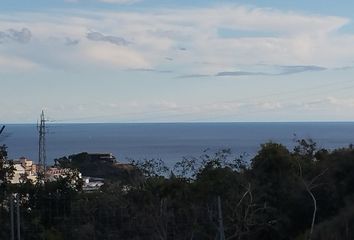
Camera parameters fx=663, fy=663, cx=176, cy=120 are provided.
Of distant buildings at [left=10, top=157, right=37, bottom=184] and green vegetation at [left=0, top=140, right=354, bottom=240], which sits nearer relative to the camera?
green vegetation at [left=0, top=140, right=354, bottom=240]

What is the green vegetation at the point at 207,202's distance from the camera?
34.3 ft

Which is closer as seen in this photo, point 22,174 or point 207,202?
point 207,202

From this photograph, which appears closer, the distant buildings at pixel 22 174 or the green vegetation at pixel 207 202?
the green vegetation at pixel 207 202

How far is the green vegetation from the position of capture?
10.5 metres

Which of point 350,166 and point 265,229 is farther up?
point 350,166

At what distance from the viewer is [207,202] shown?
38.9ft

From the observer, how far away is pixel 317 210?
14.4m

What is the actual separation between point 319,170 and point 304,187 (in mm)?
1530

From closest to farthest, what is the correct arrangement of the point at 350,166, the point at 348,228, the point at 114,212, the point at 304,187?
the point at 348,228 → the point at 114,212 → the point at 304,187 → the point at 350,166

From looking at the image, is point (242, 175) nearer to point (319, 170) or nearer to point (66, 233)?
point (319, 170)

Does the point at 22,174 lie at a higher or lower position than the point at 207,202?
higher

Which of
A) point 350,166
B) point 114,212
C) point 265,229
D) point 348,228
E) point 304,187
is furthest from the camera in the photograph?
point 350,166

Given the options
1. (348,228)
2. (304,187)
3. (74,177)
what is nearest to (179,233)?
(348,228)

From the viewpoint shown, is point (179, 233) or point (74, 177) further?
point (74, 177)
